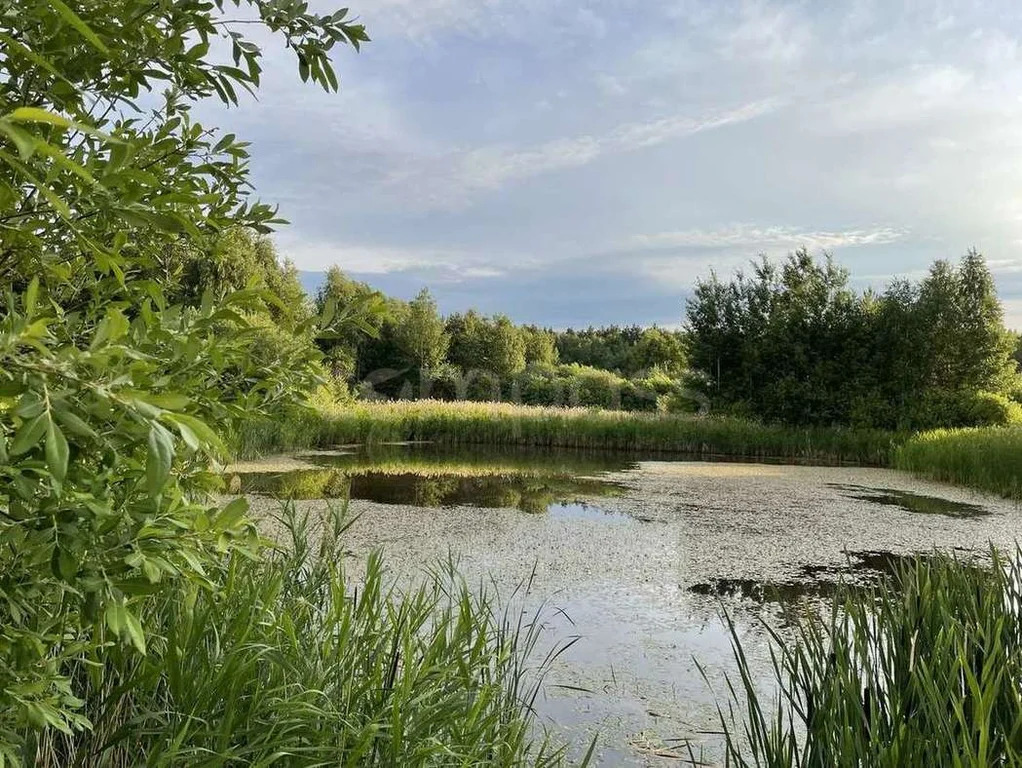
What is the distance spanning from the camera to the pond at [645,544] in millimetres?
2371

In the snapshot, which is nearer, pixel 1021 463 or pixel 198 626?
pixel 198 626

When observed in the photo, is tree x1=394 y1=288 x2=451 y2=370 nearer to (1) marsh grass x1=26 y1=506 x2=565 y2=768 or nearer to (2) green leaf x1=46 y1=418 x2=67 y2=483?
(1) marsh grass x1=26 y1=506 x2=565 y2=768

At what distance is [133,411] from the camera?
20.5 inches

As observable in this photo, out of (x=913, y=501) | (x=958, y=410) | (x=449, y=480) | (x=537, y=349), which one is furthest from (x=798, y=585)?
(x=537, y=349)

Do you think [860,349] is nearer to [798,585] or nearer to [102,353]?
[798,585]

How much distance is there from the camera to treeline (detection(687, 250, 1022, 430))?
12930 millimetres

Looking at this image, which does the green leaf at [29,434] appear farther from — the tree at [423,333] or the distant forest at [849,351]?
the tree at [423,333]

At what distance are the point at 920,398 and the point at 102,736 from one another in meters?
13.9

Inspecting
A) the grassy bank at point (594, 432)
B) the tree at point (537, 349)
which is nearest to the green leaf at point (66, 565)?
the grassy bank at point (594, 432)

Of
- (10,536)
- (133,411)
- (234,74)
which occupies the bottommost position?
(10,536)

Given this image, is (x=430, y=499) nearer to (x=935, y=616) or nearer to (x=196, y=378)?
(x=935, y=616)

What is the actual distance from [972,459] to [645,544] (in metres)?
4.94

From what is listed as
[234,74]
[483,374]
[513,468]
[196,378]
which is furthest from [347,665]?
[483,374]

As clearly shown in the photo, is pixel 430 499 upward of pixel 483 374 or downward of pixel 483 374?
downward
